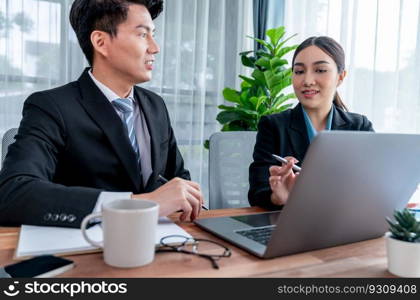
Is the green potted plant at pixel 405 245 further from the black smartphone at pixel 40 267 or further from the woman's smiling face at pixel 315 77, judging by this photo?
the woman's smiling face at pixel 315 77

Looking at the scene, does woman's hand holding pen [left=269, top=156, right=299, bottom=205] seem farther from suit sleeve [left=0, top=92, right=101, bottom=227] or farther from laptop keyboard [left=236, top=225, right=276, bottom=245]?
suit sleeve [left=0, top=92, right=101, bottom=227]

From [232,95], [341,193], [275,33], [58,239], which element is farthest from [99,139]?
[275,33]

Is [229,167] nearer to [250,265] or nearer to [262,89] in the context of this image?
[250,265]

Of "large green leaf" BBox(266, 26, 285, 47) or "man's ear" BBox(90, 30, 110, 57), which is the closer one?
"man's ear" BBox(90, 30, 110, 57)

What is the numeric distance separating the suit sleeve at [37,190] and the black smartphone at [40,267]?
0.60 feet

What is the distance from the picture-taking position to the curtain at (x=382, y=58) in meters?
1.93

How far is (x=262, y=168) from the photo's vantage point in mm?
1378

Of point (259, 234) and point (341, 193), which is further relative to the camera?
point (259, 234)

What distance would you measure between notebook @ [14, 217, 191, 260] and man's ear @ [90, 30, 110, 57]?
0.63 meters

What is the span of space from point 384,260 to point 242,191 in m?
0.95

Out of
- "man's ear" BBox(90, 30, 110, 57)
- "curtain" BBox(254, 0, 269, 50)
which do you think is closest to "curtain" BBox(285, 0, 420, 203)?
"curtain" BBox(254, 0, 269, 50)

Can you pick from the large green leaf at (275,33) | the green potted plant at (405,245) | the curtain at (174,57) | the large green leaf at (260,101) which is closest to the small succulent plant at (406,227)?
the green potted plant at (405,245)

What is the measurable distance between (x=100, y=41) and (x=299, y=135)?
78cm

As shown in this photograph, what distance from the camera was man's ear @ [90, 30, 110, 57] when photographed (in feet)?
4.00
